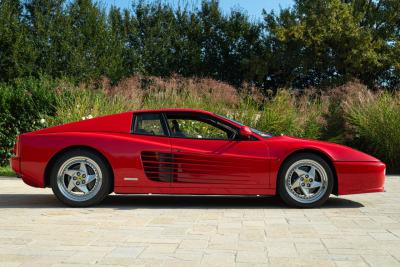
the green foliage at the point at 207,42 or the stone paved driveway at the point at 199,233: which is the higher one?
the green foliage at the point at 207,42

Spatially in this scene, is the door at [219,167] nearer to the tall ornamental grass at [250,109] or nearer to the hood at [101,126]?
the hood at [101,126]

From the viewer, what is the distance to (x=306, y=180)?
6.46 meters

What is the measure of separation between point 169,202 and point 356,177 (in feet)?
8.21

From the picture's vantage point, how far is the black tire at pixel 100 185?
648 cm

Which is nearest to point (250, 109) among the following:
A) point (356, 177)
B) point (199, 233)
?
point (356, 177)

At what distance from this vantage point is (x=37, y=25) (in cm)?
2584

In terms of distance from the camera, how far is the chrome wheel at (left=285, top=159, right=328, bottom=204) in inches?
255

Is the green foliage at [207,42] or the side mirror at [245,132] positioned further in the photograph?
the green foliage at [207,42]

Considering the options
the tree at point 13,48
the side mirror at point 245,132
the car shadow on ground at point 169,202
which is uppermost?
the tree at point 13,48

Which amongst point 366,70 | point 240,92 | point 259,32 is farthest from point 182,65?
point 240,92

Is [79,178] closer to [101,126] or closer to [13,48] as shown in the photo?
[101,126]

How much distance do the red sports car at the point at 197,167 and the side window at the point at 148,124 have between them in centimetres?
11

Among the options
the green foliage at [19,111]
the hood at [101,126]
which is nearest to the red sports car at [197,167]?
the hood at [101,126]

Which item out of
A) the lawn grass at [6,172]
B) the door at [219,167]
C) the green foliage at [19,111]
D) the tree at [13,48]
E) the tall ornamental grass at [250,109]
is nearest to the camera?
the door at [219,167]
